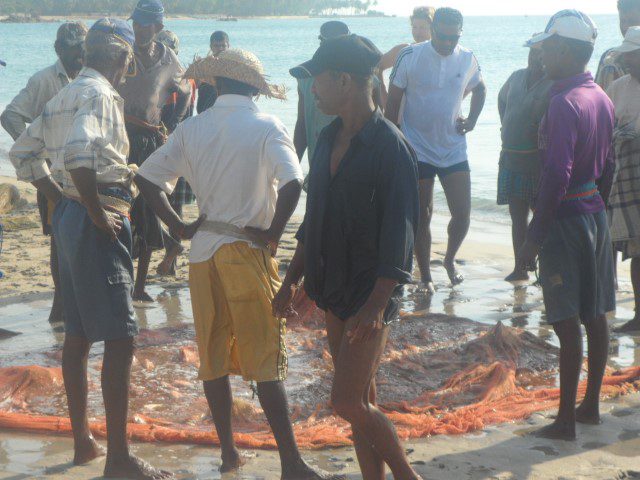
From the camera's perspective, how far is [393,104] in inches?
288

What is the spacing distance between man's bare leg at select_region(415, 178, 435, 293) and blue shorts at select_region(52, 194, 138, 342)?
3.60 meters

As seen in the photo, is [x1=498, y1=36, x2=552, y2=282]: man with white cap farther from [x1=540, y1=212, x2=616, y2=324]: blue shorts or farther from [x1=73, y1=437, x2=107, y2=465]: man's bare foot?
[x1=73, y1=437, x2=107, y2=465]: man's bare foot

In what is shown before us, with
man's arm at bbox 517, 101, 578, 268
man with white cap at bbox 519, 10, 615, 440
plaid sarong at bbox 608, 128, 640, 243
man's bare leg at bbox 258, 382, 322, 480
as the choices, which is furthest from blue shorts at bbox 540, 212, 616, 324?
plaid sarong at bbox 608, 128, 640, 243

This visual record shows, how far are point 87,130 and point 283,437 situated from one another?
148 centimetres

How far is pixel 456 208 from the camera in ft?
24.6

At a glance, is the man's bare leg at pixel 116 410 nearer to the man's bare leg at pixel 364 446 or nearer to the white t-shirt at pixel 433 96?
the man's bare leg at pixel 364 446

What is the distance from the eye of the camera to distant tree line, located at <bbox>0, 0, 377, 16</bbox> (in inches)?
4715

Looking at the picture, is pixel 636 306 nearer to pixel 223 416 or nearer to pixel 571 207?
pixel 571 207

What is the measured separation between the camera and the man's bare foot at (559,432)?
450 cm

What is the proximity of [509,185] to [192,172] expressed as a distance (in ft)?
12.3

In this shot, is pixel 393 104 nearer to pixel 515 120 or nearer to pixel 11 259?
pixel 515 120

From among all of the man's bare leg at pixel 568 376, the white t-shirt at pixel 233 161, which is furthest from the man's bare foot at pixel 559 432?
the white t-shirt at pixel 233 161

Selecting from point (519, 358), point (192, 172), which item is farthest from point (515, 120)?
point (192, 172)

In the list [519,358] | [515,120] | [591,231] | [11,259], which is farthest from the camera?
[11,259]
